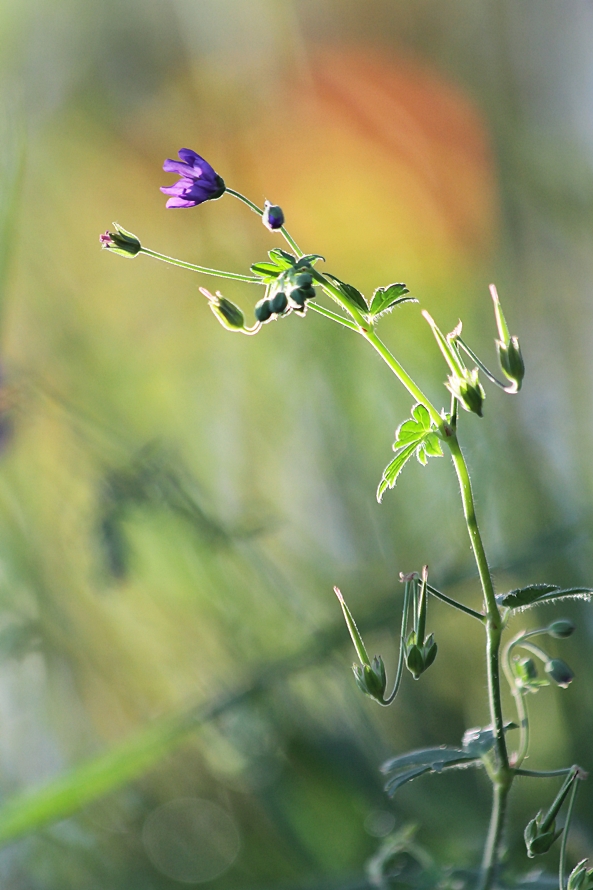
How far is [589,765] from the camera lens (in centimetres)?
64

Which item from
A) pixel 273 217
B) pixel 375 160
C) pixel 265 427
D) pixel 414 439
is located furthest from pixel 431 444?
pixel 375 160

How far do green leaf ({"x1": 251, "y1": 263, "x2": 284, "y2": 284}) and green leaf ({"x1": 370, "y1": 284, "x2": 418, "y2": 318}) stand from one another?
0.13 feet

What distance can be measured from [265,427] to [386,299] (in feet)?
1.79

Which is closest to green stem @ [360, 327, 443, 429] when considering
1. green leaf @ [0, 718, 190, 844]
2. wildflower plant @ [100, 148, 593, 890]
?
wildflower plant @ [100, 148, 593, 890]

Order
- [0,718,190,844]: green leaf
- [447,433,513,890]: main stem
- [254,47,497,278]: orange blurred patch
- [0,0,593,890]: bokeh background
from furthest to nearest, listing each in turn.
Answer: [254,47,497,278]: orange blurred patch
[0,0,593,890]: bokeh background
[0,718,190,844]: green leaf
[447,433,513,890]: main stem

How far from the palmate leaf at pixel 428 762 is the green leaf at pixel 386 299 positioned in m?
0.17

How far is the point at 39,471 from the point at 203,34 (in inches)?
22.3

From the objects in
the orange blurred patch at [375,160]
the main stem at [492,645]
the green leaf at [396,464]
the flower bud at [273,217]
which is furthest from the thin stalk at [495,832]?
the orange blurred patch at [375,160]

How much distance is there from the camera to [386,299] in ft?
1.01

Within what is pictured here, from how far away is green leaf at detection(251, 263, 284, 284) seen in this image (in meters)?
0.31

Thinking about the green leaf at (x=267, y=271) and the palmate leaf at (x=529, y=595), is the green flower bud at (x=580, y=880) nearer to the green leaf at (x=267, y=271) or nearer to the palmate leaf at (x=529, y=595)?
the palmate leaf at (x=529, y=595)

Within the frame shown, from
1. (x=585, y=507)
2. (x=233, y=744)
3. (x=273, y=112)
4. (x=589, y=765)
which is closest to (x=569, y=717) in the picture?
(x=589, y=765)

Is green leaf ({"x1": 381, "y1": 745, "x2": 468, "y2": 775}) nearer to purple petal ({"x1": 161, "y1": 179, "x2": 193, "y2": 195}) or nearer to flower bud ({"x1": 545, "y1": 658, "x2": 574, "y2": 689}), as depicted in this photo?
flower bud ({"x1": 545, "y1": 658, "x2": 574, "y2": 689})

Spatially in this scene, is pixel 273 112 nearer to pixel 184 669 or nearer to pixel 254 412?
pixel 254 412
